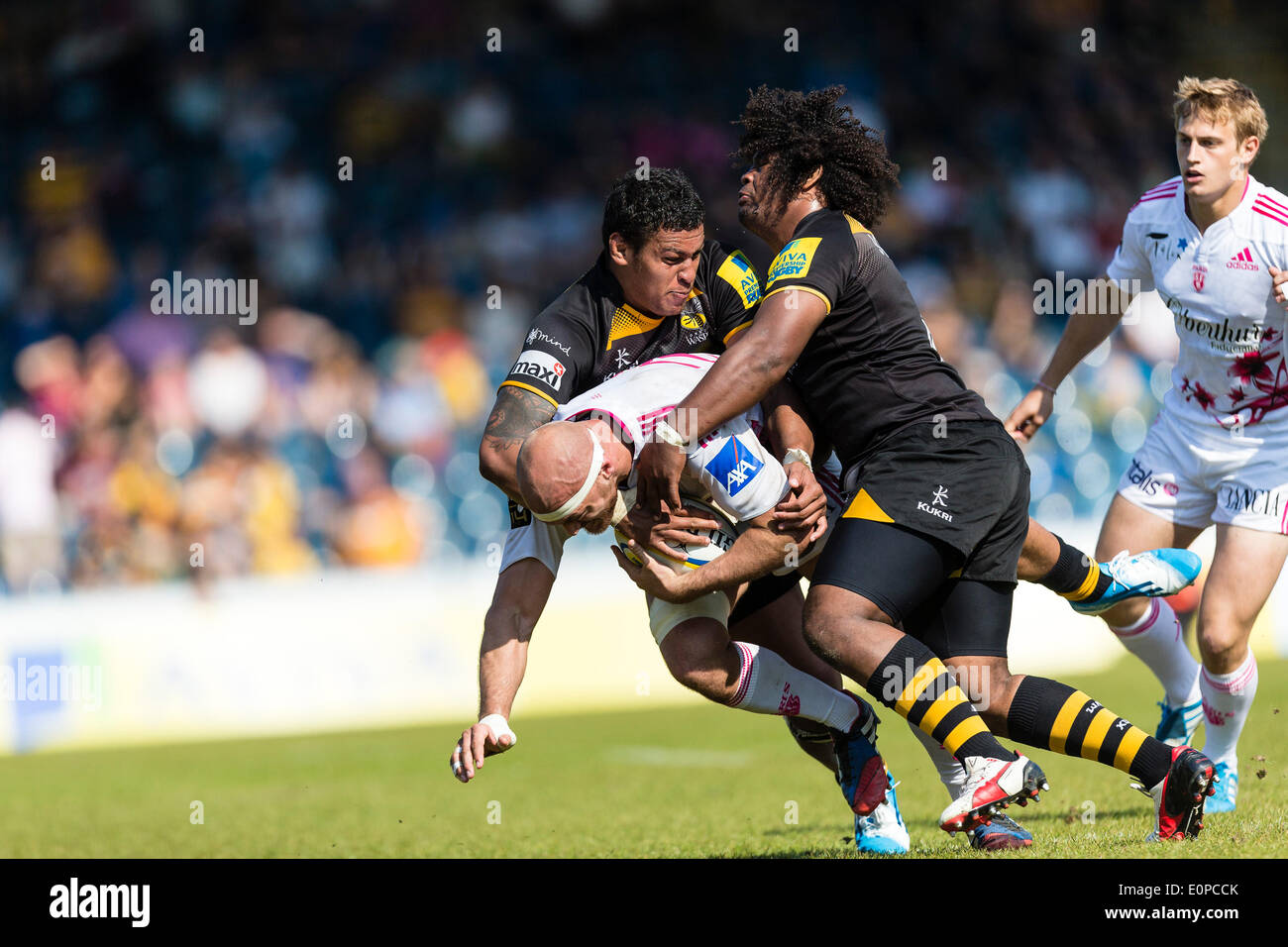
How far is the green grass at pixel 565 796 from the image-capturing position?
20.3 feet

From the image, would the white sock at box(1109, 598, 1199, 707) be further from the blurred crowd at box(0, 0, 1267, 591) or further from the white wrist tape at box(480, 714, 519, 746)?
the blurred crowd at box(0, 0, 1267, 591)

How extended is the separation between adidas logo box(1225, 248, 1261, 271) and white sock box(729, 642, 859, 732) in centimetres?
229

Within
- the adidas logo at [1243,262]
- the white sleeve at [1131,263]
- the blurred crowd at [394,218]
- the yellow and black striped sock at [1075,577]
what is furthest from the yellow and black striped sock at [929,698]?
the blurred crowd at [394,218]

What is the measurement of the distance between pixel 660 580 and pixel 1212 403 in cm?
266

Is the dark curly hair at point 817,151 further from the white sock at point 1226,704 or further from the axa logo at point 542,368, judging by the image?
the white sock at point 1226,704

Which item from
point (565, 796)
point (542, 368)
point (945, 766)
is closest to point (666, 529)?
point (542, 368)

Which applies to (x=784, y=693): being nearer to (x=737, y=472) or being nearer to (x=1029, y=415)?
(x=737, y=472)

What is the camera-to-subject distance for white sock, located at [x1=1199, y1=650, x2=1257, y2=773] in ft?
20.5

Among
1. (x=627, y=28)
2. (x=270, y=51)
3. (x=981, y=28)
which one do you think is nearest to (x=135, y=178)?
(x=270, y=51)

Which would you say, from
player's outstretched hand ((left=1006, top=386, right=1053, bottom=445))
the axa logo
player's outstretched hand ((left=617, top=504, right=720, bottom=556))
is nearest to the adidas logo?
player's outstretched hand ((left=1006, top=386, right=1053, bottom=445))

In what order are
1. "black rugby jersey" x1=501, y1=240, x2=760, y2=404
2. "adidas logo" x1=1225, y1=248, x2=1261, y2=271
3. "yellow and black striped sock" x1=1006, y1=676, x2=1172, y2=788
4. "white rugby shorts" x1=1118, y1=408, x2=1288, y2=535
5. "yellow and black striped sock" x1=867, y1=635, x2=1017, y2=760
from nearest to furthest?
"yellow and black striped sock" x1=867, y1=635, x2=1017, y2=760, "yellow and black striped sock" x1=1006, y1=676, x2=1172, y2=788, "black rugby jersey" x1=501, y1=240, x2=760, y2=404, "adidas logo" x1=1225, y1=248, x2=1261, y2=271, "white rugby shorts" x1=1118, y1=408, x2=1288, y2=535

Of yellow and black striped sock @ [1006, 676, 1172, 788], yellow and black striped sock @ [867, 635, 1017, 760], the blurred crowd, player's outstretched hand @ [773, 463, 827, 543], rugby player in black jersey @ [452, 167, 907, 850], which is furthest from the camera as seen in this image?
the blurred crowd

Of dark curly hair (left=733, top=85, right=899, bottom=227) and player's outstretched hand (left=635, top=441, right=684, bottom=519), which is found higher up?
dark curly hair (left=733, top=85, right=899, bottom=227)

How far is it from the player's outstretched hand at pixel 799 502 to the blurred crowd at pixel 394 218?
797 cm
